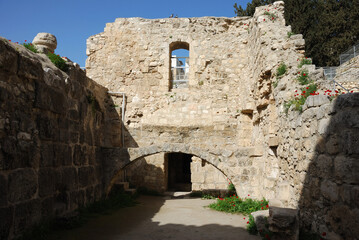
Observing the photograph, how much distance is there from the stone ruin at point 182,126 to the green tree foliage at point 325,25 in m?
9.84

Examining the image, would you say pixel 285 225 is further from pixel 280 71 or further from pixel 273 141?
pixel 280 71

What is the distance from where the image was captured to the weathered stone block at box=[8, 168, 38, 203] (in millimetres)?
4018

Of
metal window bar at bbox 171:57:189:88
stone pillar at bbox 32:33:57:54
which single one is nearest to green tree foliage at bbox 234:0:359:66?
metal window bar at bbox 171:57:189:88

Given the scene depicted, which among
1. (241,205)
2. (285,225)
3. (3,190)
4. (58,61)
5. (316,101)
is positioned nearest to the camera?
(285,225)

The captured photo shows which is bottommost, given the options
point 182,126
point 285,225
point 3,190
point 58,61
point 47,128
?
point 285,225

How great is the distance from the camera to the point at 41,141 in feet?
16.0

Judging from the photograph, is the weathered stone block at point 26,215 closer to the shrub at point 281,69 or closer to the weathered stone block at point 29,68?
the weathered stone block at point 29,68

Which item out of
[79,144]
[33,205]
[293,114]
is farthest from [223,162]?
[33,205]

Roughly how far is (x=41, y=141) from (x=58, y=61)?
1.94m

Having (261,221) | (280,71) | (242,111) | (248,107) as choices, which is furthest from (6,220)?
(242,111)

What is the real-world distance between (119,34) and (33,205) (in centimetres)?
755

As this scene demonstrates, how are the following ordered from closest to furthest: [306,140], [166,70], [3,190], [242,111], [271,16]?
[3,190] < [306,140] < [271,16] < [242,111] < [166,70]

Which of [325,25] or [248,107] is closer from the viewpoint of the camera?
[248,107]

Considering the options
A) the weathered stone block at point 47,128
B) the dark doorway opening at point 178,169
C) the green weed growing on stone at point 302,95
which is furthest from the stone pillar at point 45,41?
the dark doorway opening at point 178,169
